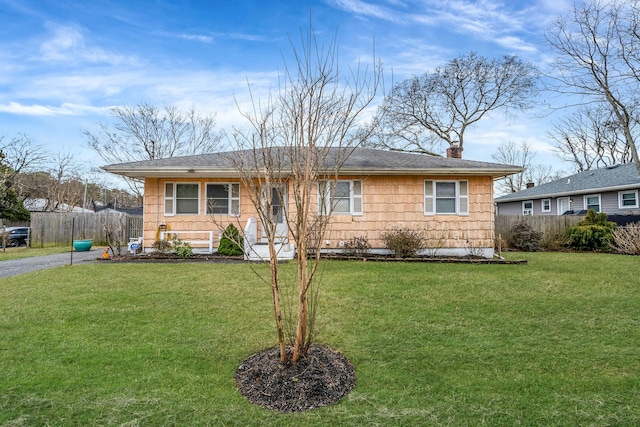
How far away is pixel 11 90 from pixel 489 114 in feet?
91.0

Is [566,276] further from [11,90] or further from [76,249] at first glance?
[11,90]

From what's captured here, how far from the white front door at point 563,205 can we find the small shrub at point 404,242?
49.5 feet

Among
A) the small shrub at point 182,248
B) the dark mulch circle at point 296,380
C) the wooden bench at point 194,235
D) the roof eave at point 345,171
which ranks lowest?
the dark mulch circle at point 296,380

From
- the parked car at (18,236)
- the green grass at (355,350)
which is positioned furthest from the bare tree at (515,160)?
the parked car at (18,236)

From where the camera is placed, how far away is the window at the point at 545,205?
69.6 feet

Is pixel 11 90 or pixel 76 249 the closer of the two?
pixel 76 249

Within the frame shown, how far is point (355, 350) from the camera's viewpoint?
3.52m

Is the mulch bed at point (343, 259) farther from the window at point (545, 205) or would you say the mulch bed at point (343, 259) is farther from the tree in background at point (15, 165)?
the tree in background at point (15, 165)

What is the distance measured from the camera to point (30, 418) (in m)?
2.38

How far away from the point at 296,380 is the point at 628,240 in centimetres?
1455

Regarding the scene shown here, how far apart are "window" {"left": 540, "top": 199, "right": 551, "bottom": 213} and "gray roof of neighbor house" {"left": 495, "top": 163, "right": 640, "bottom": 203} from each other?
611 millimetres

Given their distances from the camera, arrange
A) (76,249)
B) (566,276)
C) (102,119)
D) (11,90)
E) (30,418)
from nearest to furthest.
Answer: (30,418), (566,276), (76,249), (11,90), (102,119)

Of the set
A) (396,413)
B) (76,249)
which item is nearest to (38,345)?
(396,413)

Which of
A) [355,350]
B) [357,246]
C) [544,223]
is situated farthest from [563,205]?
[355,350]
